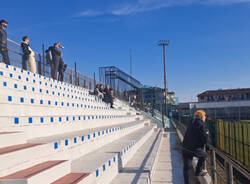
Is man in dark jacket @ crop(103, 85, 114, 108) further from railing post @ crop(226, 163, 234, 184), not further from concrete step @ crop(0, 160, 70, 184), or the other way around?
concrete step @ crop(0, 160, 70, 184)

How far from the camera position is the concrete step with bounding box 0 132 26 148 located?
2484mm

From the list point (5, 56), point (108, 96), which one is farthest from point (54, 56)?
point (108, 96)

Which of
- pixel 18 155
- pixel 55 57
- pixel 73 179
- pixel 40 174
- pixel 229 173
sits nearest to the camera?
pixel 40 174

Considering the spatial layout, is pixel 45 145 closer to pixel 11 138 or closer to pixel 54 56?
pixel 11 138

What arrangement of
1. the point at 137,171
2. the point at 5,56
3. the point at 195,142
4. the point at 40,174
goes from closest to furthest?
the point at 40,174, the point at 137,171, the point at 195,142, the point at 5,56

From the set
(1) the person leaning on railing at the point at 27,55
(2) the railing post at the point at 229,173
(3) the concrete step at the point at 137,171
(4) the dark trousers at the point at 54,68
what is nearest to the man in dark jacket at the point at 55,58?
(4) the dark trousers at the point at 54,68

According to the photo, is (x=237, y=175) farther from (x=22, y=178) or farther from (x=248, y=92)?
(x=248, y=92)

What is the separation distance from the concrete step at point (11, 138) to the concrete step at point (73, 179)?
0.71m

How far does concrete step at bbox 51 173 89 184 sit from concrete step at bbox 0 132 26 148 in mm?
715

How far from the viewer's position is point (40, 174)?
2.16m

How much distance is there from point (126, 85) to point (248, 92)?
2599 inches

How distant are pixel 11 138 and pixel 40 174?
2.42ft

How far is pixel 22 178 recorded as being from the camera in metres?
2.01

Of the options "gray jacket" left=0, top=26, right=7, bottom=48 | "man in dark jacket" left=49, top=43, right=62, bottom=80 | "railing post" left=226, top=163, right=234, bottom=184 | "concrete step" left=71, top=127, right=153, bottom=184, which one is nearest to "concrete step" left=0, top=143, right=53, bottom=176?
"concrete step" left=71, top=127, right=153, bottom=184
